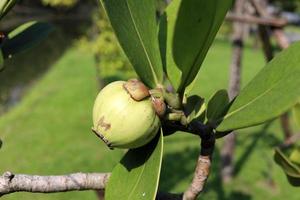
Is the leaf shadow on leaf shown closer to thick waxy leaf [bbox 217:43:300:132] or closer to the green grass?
thick waxy leaf [bbox 217:43:300:132]

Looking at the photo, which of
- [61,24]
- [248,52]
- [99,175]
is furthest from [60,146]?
[61,24]

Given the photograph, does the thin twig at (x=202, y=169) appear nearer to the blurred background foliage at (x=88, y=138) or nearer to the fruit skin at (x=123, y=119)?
the fruit skin at (x=123, y=119)

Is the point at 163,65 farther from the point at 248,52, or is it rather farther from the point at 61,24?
the point at 61,24

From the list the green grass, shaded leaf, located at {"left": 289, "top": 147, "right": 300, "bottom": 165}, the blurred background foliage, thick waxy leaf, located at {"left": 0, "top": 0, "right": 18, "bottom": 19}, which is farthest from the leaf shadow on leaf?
the green grass

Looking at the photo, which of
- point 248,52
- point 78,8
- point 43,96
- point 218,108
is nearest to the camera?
point 218,108

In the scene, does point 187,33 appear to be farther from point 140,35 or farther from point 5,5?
point 5,5

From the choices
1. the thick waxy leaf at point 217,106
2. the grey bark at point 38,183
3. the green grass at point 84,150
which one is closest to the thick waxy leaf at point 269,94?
the thick waxy leaf at point 217,106
